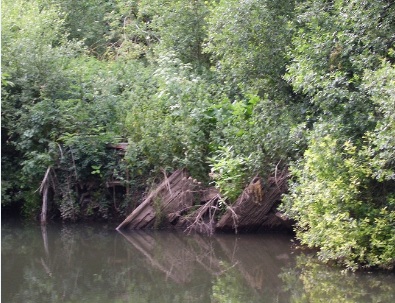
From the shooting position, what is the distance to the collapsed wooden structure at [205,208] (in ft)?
43.0

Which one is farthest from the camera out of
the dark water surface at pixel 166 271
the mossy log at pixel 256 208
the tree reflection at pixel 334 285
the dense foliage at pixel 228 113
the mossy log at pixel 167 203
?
the mossy log at pixel 167 203

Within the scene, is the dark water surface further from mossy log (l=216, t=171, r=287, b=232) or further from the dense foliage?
the dense foliage

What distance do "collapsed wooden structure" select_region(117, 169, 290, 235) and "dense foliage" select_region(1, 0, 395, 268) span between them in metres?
0.29

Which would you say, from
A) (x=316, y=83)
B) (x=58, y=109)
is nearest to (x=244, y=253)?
(x=316, y=83)

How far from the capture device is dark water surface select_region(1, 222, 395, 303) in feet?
30.8

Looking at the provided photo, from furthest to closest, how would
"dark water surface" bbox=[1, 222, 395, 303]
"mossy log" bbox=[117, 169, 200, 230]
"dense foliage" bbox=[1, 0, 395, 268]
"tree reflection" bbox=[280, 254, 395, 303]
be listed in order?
"mossy log" bbox=[117, 169, 200, 230]
"dense foliage" bbox=[1, 0, 395, 268]
"dark water surface" bbox=[1, 222, 395, 303]
"tree reflection" bbox=[280, 254, 395, 303]

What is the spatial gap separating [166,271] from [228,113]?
4.52m

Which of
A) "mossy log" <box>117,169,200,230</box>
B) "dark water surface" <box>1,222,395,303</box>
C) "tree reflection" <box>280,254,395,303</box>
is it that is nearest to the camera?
"tree reflection" <box>280,254,395,303</box>

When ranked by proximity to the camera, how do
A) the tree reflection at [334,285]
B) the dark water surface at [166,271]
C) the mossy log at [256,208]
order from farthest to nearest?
1. the mossy log at [256,208]
2. the dark water surface at [166,271]
3. the tree reflection at [334,285]

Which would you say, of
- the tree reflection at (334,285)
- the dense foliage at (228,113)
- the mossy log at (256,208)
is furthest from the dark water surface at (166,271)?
the dense foliage at (228,113)

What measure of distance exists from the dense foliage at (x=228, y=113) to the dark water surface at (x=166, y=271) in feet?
2.02

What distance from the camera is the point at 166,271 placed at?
36.2 feet

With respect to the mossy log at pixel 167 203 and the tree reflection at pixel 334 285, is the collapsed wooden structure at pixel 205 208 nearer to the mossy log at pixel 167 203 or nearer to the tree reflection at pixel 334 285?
the mossy log at pixel 167 203

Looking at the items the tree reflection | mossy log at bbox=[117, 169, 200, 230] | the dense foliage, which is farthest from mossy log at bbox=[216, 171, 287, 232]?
the tree reflection
